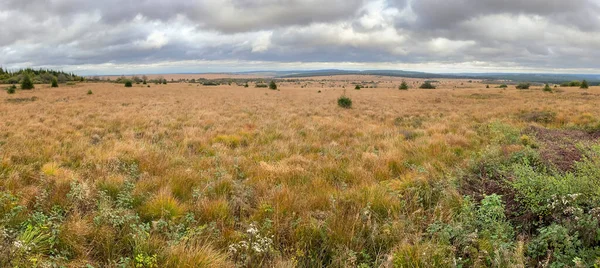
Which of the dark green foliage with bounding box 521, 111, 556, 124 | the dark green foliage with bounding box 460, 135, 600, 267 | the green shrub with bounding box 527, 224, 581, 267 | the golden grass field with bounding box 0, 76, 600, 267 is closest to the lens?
the green shrub with bounding box 527, 224, 581, 267

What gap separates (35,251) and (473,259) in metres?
4.08

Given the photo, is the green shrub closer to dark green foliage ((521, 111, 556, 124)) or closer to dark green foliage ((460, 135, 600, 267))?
dark green foliage ((460, 135, 600, 267))

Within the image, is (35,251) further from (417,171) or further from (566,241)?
(417,171)

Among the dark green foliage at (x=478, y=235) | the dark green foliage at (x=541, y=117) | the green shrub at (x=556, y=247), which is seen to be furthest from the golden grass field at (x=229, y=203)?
the dark green foliage at (x=541, y=117)

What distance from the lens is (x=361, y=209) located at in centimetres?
396

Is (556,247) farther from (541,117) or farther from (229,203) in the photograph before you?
(541,117)

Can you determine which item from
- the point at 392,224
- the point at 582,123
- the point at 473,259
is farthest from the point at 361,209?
the point at 582,123

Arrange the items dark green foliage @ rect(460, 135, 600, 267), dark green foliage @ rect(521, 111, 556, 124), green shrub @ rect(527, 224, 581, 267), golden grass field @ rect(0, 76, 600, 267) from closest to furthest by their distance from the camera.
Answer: green shrub @ rect(527, 224, 581, 267), dark green foliage @ rect(460, 135, 600, 267), golden grass field @ rect(0, 76, 600, 267), dark green foliage @ rect(521, 111, 556, 124)

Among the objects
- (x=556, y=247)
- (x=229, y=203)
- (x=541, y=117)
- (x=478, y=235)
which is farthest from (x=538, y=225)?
(x=541, y=117)

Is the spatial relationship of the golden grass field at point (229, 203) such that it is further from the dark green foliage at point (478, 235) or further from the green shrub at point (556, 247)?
the green shrub at point (556, 247)

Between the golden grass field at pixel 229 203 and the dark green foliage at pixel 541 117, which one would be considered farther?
the dark green foliage at pixel 541 117

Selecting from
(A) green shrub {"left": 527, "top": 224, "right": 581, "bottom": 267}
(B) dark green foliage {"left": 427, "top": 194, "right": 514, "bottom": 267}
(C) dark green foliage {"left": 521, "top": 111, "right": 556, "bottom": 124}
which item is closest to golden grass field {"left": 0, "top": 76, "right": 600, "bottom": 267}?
(B) dark green foliage {"left": 427, "top": 194, "right": 514, "bottom": 267}

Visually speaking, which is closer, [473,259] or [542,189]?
[473,259]

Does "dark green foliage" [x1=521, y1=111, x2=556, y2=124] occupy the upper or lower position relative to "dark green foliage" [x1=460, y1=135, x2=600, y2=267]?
upper
